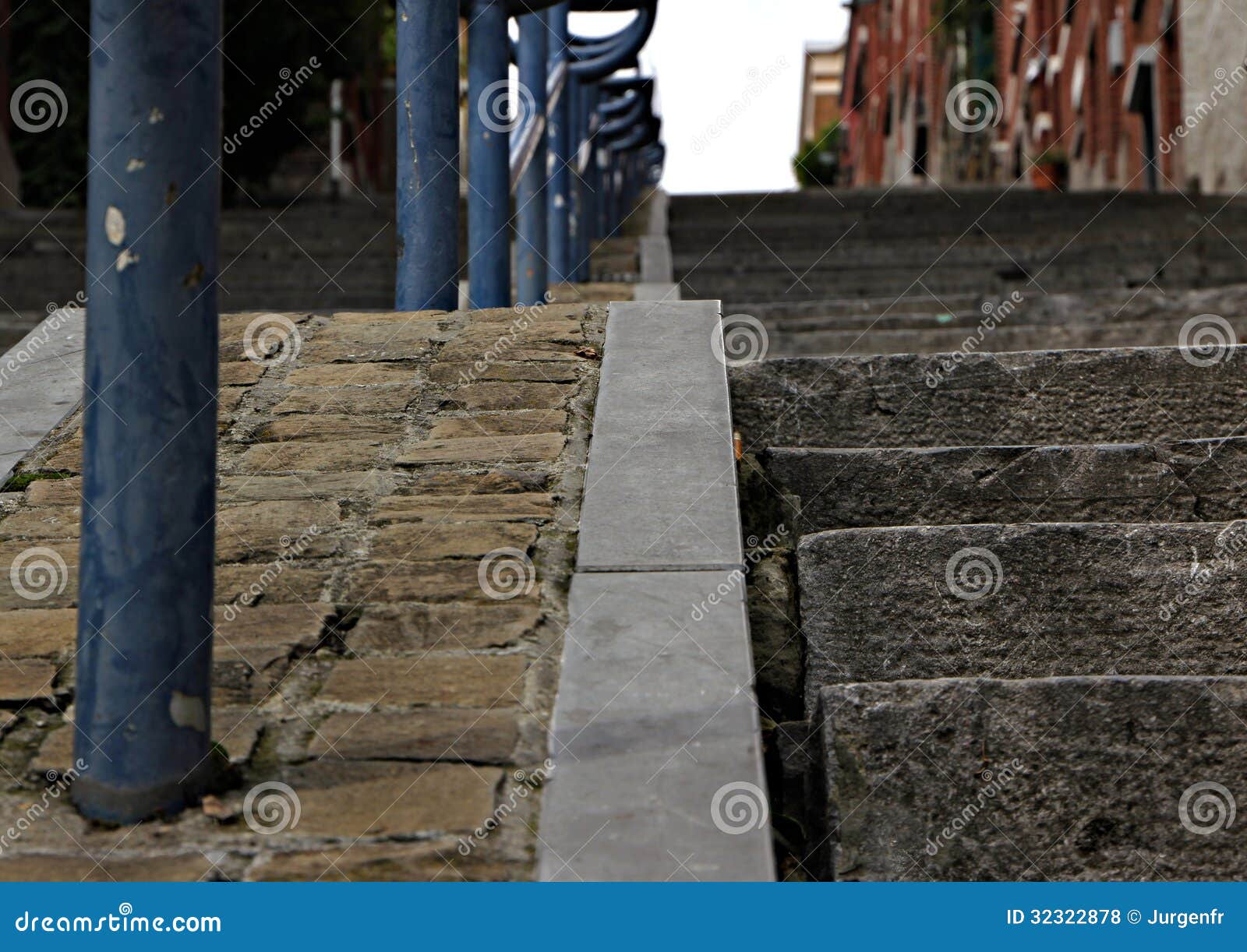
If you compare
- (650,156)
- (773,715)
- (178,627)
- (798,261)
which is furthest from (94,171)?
(650,156)

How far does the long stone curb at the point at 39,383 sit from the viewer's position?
115 inches

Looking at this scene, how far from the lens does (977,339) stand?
528 centimetres

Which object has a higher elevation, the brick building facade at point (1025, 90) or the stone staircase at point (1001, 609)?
the brick building facade at point (1025, 90)

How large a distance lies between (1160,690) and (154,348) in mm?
1342

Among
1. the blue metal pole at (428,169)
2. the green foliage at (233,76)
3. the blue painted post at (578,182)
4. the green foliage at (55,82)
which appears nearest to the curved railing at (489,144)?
the blue metal pole at (428,169)

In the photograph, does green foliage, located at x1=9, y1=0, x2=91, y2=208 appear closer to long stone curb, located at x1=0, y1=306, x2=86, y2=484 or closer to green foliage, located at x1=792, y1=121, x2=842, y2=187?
long stone curb, located at x1=0, y1=306, x2=86, y2=484

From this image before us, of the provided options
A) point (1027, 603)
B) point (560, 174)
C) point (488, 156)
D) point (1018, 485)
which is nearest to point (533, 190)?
point (560, 174)

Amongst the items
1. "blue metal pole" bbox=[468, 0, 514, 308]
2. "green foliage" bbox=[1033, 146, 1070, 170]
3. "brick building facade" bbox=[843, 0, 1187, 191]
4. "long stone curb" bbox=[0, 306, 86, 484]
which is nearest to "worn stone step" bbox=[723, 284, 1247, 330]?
"blue metal pole" bbox=[468, 0, 514, 308]

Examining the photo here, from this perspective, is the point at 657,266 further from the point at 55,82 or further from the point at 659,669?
the point at 55,82

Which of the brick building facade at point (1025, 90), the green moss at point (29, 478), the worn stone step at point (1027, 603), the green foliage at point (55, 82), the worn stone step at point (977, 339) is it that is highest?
the brick building facade at point (1025, 90)

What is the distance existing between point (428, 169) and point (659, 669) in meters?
2.36

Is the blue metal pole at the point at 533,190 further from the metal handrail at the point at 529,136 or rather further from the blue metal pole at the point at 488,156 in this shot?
the blue metal pole at the point at 488,156

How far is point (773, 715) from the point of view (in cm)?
224

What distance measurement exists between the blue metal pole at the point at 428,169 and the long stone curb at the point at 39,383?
0.89m
